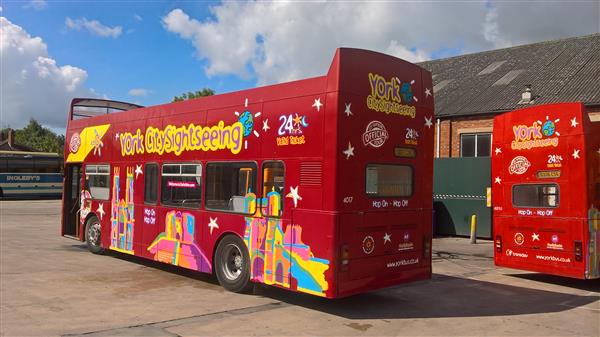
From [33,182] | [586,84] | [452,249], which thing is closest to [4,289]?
[452,249]

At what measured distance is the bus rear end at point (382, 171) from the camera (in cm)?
671

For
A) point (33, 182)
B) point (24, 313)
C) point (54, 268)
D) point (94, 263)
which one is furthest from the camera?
point (33, 182)

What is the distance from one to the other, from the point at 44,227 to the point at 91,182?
822cm

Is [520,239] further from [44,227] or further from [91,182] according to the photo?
[44,227]

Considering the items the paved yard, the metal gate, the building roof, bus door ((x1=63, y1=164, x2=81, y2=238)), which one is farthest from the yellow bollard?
bus door ((x1=63, y1=164, x2=81, y2=238))

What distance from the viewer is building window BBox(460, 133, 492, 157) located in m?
23.2

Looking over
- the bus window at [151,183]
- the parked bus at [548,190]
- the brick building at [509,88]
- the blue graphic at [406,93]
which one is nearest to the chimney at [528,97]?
the brick building at [509,88]

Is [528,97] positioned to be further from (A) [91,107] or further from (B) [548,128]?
(A) [91,107]

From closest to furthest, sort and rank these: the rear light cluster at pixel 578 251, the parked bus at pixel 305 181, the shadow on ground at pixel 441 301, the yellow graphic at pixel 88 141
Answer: the parked bus at pixel 305 181
the shadow on ground at pixel 441 301
the rear light cluster at pixel 578 251
the yellow graphic at pixel 88 141

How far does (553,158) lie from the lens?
9461 millimetres

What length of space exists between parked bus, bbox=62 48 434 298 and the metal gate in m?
10.2

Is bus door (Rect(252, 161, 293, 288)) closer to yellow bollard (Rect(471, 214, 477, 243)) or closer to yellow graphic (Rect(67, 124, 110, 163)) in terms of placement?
yellow graphic (Rect(67, 124, 110, 163))

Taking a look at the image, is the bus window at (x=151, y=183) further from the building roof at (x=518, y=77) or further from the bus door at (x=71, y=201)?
the building roof at (x=518, y=77)

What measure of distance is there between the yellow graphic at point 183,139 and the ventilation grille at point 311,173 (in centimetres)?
154
